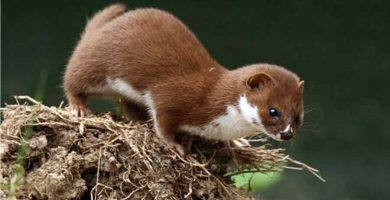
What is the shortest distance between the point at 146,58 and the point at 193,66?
0.27m

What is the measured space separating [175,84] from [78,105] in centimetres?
60

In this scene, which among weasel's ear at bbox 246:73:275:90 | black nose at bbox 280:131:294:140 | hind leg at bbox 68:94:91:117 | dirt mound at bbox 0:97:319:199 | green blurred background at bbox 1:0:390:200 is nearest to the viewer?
dirt mound at bbox 0:97:319:199

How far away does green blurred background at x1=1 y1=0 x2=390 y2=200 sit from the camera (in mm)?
9914

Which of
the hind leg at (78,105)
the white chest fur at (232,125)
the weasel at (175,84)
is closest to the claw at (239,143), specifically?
the weasel at (175,84)

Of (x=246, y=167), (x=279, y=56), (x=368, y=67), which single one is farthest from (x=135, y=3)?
(x=246, y=167)

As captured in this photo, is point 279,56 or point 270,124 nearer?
point 270,124

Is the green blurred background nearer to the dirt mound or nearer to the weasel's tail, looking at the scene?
the weasel's tail

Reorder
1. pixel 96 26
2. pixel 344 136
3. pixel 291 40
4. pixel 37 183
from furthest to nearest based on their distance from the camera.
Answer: pixel 291 40, pixel 344 136, pixel 96 26, pixel 37 183

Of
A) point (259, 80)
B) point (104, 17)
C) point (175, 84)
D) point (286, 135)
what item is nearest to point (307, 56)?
point (104, 17)

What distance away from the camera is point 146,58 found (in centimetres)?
570

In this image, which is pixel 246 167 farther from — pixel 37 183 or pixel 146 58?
pixel 37 183

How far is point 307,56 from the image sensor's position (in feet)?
35.3

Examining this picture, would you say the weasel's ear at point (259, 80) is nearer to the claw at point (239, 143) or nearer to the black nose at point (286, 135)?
the black nose at point (286, 135)

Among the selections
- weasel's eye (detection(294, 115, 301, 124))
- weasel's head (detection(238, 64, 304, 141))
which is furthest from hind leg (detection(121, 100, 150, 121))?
weasel's eye (detection(294, 115, 301, 124))
